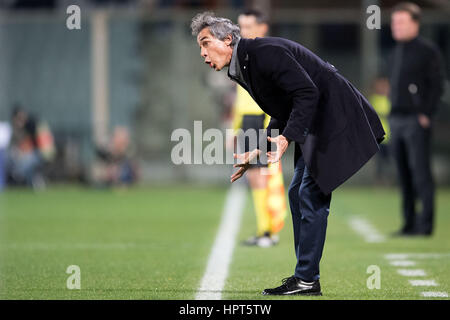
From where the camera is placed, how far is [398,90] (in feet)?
33.1

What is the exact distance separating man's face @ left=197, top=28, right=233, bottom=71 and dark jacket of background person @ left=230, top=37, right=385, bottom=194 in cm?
8

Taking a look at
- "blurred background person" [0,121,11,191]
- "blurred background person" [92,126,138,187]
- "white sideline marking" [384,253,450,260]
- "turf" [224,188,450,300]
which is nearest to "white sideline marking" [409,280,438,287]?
"turf" [224,188,450,300]

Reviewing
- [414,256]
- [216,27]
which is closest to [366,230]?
[414,256]

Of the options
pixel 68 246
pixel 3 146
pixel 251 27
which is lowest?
pixel 3 146

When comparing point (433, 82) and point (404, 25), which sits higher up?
point (404, 25)

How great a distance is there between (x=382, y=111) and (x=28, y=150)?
23.0 feet

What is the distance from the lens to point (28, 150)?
19172 mm

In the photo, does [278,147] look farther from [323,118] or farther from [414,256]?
[414,256]

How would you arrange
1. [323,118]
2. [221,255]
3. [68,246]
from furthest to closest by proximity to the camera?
[68,246], [221,255], [323,118]

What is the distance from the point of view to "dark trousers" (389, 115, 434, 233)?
9.98 metres

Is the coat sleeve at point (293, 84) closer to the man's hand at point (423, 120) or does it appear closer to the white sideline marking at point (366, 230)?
the white sideline marking at point (366, 230)

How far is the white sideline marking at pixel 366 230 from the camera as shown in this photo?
9830mm

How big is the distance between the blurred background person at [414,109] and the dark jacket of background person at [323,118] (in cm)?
428
